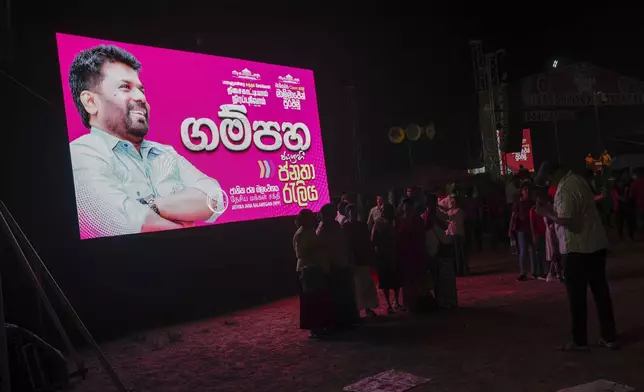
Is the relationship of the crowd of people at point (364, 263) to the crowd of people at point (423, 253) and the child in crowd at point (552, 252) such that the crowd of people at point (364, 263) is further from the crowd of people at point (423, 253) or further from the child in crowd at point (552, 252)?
the child in crowd at point (552, 252)

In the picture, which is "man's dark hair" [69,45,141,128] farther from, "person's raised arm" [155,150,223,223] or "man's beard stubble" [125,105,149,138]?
"person's raised arm" [155,150,223,223]

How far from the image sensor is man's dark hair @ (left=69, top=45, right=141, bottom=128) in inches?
299

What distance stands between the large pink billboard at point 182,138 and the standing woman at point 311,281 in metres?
2.44

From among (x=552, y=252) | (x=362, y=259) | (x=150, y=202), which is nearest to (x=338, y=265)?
(x=362, y=259)

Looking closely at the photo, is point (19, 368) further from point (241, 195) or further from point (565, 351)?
point (241, 195)

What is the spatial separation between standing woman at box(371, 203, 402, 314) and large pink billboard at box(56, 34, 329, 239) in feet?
7.89

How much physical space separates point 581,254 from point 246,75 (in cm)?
653

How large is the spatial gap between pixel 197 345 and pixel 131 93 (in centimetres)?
367

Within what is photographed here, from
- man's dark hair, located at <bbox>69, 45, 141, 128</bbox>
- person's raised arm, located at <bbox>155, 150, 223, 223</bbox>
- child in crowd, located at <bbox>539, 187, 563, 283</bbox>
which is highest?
man's dark hair, located at <bbox>69, 45, 141, 128</bbox>

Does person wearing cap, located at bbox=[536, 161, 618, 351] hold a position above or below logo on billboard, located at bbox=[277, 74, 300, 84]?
below

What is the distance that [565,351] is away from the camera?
5.26 meters

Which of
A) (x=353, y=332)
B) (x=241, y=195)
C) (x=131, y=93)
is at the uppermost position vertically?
(x=131, y=93)

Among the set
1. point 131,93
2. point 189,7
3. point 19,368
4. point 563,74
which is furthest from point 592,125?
point 19,368

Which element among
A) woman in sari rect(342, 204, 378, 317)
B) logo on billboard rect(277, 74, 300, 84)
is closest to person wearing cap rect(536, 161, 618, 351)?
woman in sari rect(342, 204, 378, 317)
